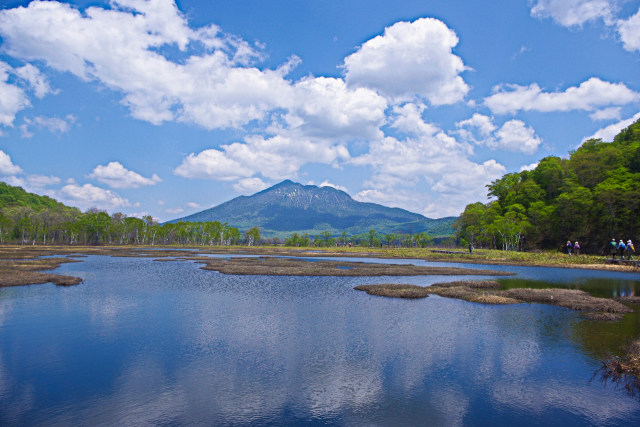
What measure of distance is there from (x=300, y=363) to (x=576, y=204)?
324 ft

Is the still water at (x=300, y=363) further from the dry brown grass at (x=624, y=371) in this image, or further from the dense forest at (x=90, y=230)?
the dense forest at (x=90, y=230)

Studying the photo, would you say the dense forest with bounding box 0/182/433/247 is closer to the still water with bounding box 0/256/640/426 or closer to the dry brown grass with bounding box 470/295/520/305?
the still water with bounding box 0/256/640/426

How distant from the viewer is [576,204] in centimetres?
8906

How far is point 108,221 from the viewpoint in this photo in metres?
159

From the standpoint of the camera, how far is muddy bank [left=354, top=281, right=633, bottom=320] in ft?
92.8

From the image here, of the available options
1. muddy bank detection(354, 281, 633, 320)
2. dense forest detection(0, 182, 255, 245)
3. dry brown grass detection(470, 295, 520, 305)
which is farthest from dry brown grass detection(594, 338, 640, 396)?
dense forest detection(0, 182, 255, 245)

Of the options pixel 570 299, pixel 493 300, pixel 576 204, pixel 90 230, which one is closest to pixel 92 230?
pixel 90 230

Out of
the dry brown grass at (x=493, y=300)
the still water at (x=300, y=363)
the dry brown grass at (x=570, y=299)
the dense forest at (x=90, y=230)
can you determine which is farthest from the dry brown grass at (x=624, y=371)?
the dense forest at (x=90, y=230)

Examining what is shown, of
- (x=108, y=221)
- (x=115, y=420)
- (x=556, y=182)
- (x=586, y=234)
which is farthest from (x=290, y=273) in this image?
(x=108, y=221)

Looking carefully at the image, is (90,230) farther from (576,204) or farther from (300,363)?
(576,204)

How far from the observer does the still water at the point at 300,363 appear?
1222 centimetres

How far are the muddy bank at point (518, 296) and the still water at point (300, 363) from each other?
1.73 metres

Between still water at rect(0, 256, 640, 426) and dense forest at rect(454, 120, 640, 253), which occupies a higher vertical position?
dense forest at rect(454, 120, 640, 253)

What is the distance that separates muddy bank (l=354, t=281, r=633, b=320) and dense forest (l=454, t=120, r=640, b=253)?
5768 cm
